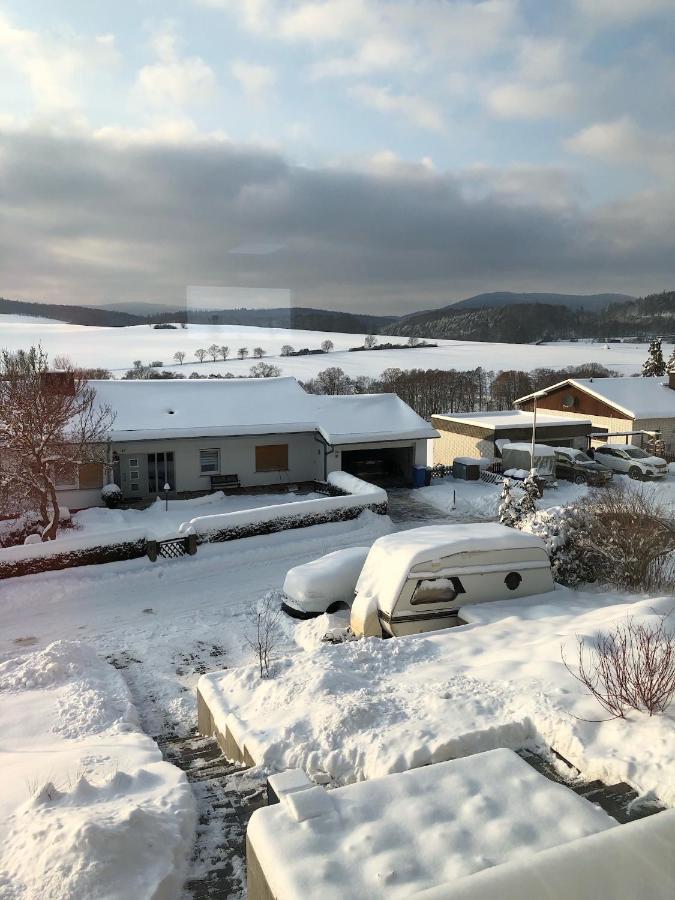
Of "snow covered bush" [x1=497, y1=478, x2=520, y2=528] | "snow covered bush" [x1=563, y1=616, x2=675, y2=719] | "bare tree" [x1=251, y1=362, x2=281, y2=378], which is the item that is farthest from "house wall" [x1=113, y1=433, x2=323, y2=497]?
"snow covered bush" [x1=563, y1=616, x2=675, y2=719]

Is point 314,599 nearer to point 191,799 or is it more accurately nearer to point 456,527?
point 456,527

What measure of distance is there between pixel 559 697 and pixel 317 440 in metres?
19.6

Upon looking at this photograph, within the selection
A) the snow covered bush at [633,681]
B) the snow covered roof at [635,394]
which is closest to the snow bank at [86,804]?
the snow covered bush at [633,681]

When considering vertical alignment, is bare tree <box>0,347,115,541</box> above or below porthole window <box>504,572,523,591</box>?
above

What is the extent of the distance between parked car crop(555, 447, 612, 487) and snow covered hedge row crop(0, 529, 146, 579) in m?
20.1

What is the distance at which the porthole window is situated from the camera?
1169 centimetres

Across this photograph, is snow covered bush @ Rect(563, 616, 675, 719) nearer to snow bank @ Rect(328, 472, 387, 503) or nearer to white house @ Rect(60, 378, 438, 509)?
snow bank @ Rect(328, 472, 387, 503)

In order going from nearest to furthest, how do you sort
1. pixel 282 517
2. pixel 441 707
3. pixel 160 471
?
pixel 441 707 < pixel 282 517 < pixel 160 471

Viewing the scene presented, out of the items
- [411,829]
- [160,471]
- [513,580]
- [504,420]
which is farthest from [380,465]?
[411,829]

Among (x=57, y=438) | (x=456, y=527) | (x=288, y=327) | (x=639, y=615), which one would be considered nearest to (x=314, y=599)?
(x=456, y=527)

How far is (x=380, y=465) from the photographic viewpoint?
29734mm

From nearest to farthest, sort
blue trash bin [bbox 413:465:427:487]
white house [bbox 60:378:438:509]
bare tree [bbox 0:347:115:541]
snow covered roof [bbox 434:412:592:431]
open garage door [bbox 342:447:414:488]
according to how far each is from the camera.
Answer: bare tree [bbox 0:347:115:541], white house [bbox 60:378:438:509], blue trash bin [bbox 413:465:427:487], open garage door [bbox 342:447:414:488], snow covered roof [bbox 434:412:592:431]

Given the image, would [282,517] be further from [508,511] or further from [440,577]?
[440,577]

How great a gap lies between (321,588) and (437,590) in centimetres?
315
